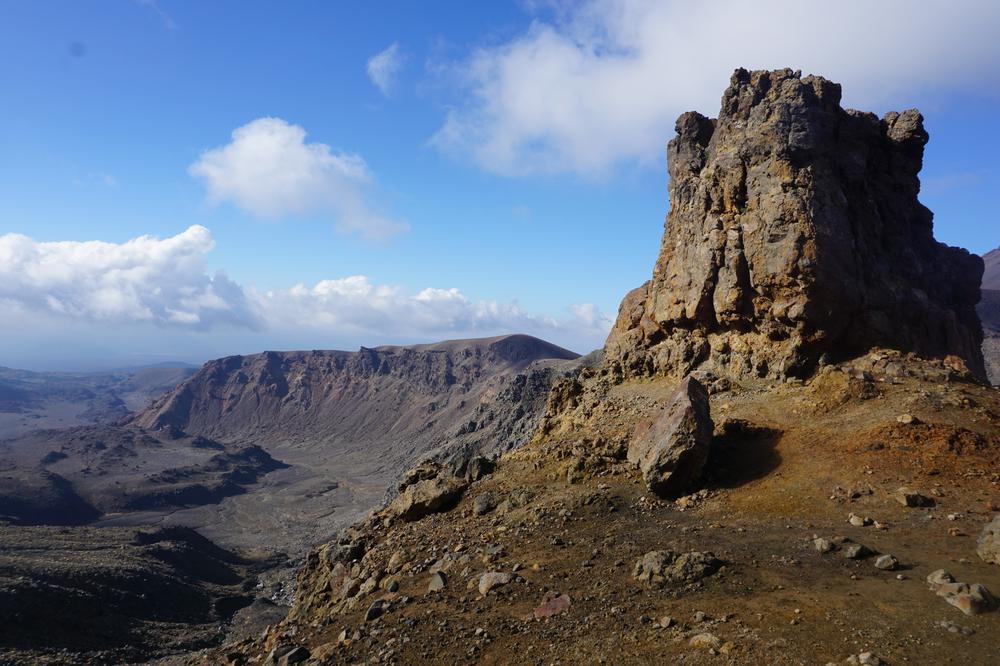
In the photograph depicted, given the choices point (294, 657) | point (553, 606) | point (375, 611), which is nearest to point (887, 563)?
point (553, 606)

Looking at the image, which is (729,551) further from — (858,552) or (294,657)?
(294,657)

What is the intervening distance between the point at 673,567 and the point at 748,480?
217 inches

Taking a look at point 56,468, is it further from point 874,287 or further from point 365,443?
point 874,287

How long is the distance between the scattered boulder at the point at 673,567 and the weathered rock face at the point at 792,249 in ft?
38.3

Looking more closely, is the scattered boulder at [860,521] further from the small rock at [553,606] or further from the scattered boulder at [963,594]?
the small rock at [553,606]

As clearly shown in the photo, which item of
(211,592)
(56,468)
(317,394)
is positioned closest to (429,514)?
(211,592)

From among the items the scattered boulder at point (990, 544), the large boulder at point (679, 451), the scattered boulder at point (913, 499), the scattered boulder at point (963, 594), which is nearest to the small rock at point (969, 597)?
the scattered boulder at point (963, 594)

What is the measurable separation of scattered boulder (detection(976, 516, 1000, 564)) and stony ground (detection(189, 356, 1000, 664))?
0.23 meters

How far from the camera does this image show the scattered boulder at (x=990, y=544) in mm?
10102

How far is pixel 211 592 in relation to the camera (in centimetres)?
4781

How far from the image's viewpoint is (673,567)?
11.4 metres

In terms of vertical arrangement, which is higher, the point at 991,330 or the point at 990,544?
the point at 991,330

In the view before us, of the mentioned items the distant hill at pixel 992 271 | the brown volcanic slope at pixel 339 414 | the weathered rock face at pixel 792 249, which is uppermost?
the distant hill at pixel 992 271

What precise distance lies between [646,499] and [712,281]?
11371 millimetres
